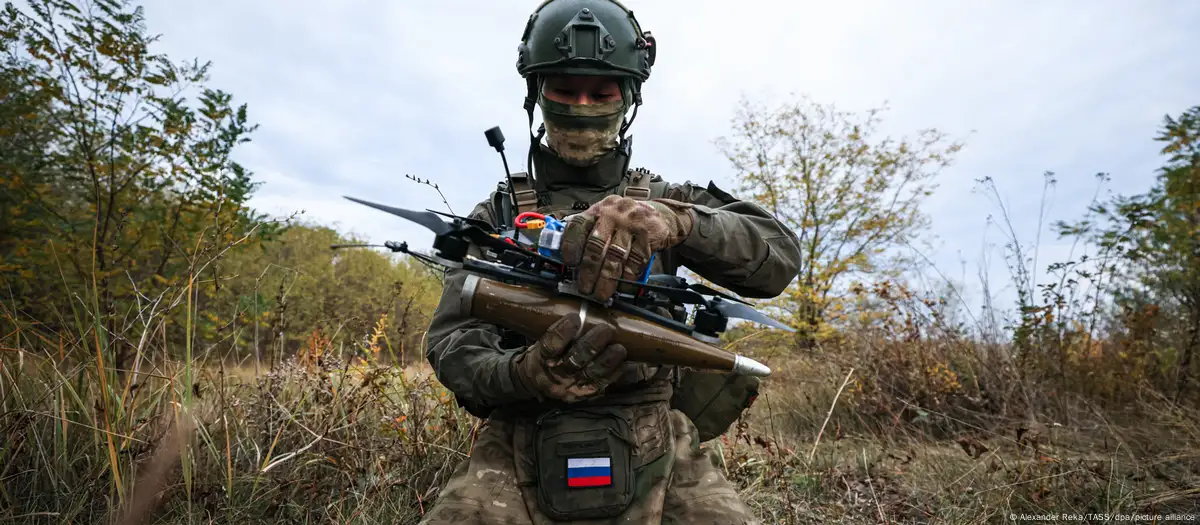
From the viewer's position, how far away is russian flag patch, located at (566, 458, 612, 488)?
6.13 ft

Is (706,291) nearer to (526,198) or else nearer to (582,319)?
(582,319)

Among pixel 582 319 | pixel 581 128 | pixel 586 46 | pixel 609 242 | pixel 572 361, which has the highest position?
pixel 586 46

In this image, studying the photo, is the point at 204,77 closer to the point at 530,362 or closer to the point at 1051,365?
the point at 530,362

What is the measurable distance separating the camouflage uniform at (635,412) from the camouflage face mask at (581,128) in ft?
1.73

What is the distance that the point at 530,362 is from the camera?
5.66ft

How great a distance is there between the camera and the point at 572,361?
5.39 feet

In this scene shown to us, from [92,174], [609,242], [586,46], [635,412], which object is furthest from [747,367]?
[92,174]

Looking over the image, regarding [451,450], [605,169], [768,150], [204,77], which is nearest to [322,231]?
[204,77]

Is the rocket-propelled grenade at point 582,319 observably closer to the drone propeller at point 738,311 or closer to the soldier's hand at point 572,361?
the soldier's hand at point 572,361

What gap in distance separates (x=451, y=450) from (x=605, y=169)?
63.6 inches

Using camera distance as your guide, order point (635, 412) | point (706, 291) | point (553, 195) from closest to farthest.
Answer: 1. point (706, 291)
2. point (635, 412)
3. point (553, 195)

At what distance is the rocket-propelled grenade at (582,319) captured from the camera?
169 centimetres

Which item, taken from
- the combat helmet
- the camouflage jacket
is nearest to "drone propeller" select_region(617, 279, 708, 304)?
the camouflage jacket

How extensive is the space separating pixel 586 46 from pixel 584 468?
1488 mm
